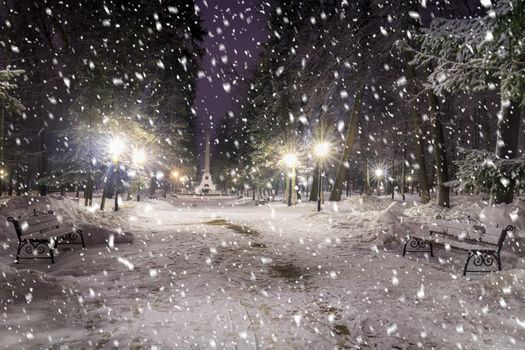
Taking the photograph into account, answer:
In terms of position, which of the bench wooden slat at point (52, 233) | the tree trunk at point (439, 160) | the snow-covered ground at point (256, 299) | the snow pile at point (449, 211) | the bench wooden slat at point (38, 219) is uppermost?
the tree trunk at point (439, 160)

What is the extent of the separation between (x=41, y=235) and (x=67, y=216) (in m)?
3.62

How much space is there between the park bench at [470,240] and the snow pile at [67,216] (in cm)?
821

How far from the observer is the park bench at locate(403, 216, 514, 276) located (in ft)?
25.8

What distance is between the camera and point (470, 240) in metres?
8.97

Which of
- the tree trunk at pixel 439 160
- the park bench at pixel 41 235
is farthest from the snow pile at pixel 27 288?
the tree trunk at pixel 439 160

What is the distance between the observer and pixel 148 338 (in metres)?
4.45

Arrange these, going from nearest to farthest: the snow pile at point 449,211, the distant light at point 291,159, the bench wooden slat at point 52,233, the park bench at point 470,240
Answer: the park bench at point 470,240 < the bench wooden slat at point 52,233 < the snow pile at point 449,211 < the distant light at point 291,159

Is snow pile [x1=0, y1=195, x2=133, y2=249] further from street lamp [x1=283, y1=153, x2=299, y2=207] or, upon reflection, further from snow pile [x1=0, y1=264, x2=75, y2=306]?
street lamp [x1=283, y1=153, x2=299, y2=207]

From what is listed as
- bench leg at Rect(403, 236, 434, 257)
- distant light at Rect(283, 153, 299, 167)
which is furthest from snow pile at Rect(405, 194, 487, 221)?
distant light at Rect(283, 153, 299, 167)

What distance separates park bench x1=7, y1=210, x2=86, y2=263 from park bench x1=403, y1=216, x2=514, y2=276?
874cm

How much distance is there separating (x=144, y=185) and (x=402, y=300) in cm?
2339

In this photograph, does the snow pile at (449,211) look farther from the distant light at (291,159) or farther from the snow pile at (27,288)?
the distant light at (291,159)

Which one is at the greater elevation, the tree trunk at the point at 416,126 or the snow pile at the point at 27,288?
the tree trunk at the point at 416,126

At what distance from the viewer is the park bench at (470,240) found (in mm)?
7869
